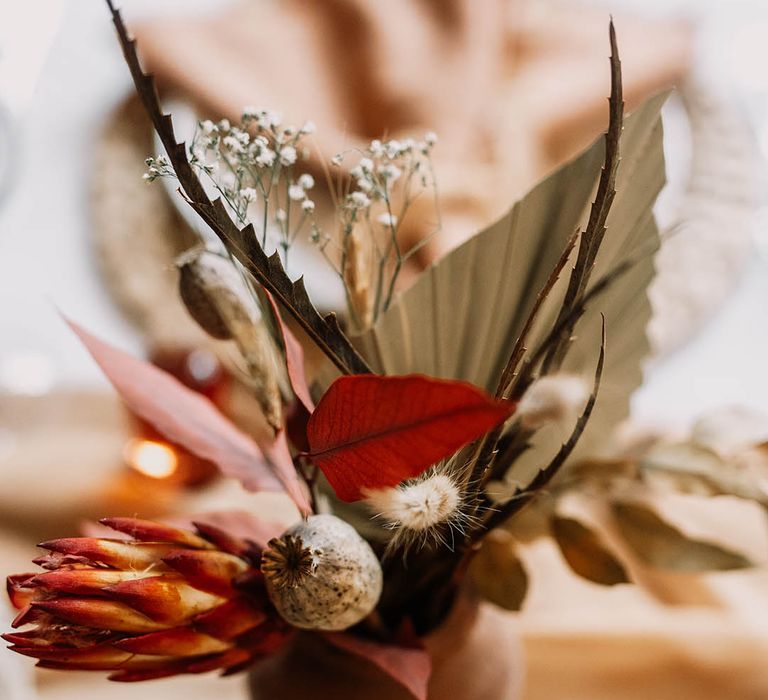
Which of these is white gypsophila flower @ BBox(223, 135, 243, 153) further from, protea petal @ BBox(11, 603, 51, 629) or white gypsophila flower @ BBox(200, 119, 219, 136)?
protea petal @ BBox(11, 603, 51, 629)

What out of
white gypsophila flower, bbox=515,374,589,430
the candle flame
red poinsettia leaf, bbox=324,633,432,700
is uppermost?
the candle flame

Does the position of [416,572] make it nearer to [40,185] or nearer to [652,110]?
[652,110]

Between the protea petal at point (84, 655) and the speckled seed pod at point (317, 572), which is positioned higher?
the speckled seed pod at point (317, 572)

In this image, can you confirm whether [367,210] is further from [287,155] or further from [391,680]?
[391,680]

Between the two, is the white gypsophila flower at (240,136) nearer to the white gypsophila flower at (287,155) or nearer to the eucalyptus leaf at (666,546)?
the white gypsophila flower at (287,155)

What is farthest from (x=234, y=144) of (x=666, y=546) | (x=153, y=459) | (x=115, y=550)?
(x=153, y=459)

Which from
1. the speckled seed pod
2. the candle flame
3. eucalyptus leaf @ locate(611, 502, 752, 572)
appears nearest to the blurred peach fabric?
the candle flame

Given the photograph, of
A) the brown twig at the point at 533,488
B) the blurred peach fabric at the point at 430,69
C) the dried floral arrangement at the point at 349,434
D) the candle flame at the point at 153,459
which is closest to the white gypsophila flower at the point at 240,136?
the dried floral arrangement at the point at 349,434
